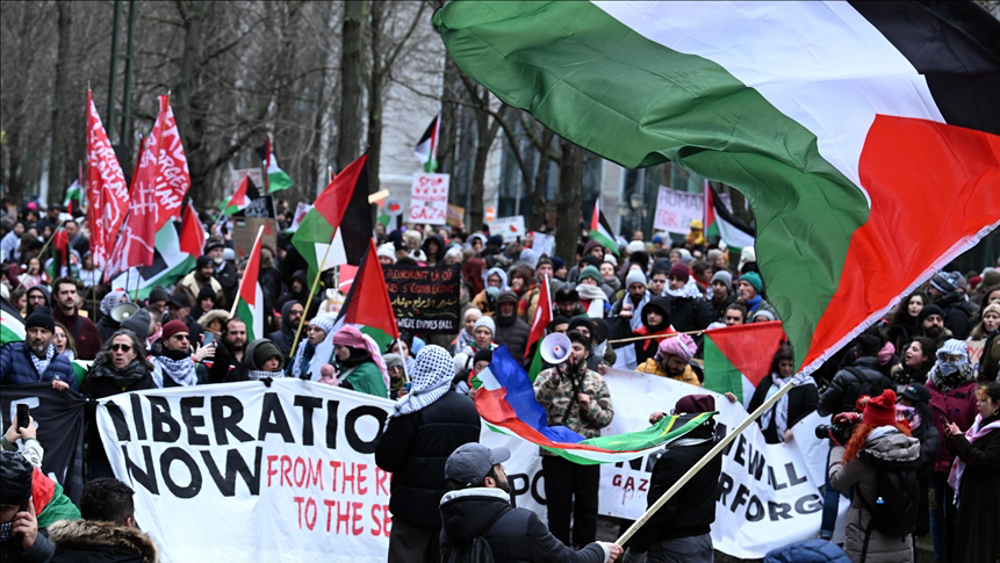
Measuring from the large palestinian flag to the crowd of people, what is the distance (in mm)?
668

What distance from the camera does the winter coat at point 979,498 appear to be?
7453 millimetres

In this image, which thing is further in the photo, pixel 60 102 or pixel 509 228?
pixel 60 102

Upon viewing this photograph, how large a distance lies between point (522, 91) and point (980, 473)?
3.94 meters

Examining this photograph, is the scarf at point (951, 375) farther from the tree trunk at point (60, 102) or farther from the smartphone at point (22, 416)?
the tree trunk at point (60, 102)

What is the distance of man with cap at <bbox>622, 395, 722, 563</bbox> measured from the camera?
6500mm

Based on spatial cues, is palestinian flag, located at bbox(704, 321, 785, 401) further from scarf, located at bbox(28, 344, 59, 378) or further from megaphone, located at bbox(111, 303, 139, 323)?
megaphone, located at bbox(111, 303, 139, 323)

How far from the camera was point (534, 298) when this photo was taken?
42.6ft

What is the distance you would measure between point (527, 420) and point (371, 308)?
3.82m

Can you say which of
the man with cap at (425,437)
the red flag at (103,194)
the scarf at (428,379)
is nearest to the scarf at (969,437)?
the man with cap at (425,437)

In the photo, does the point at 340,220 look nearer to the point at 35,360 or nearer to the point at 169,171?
the point at 169,171

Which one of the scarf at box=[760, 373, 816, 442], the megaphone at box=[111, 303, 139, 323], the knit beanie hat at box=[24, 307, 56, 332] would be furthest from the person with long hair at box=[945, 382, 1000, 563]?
the megaphone at box=[111, 303, 139, 323]

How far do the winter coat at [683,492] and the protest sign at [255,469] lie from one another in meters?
2.55

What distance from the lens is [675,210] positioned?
73.7 ft

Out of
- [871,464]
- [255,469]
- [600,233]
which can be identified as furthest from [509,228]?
[871,464]
